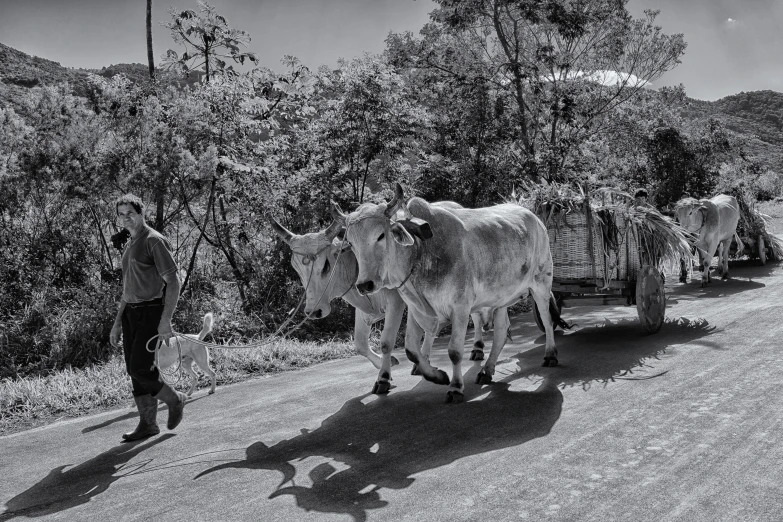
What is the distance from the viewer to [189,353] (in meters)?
7.65

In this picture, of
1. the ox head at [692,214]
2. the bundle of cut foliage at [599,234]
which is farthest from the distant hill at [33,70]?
the bundle of cut foliage at [599,234]

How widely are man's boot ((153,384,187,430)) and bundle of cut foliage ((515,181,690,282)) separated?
557 centimetres

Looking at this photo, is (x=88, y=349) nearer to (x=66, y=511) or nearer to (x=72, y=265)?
(x=72, y=265)

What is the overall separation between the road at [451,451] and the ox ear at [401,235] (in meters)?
1.55

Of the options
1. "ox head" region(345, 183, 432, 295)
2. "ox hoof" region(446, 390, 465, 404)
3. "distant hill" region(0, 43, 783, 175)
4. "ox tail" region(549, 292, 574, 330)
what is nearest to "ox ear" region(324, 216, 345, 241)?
"ox head" region(345, 183, 432, 295)

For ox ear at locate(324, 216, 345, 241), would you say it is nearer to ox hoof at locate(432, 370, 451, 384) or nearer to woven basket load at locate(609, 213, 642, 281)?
ox hoof at locate(432, 370, 451, 384)

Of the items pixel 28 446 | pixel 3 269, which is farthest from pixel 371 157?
pixel 28 446

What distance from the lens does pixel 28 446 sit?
6.15 metres

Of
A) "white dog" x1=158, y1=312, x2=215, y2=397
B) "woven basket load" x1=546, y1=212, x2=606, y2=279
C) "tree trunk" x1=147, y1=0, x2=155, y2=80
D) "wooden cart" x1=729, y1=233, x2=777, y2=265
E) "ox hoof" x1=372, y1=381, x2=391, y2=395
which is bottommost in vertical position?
"ox hoof" x1=372, y1=381, x2=391, y2=395

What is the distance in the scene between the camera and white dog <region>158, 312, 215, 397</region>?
7.43m

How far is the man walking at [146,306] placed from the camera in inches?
242

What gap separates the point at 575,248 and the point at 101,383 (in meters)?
6.13

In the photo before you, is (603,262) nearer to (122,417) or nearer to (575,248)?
(575,248)

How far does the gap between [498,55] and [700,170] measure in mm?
7410
